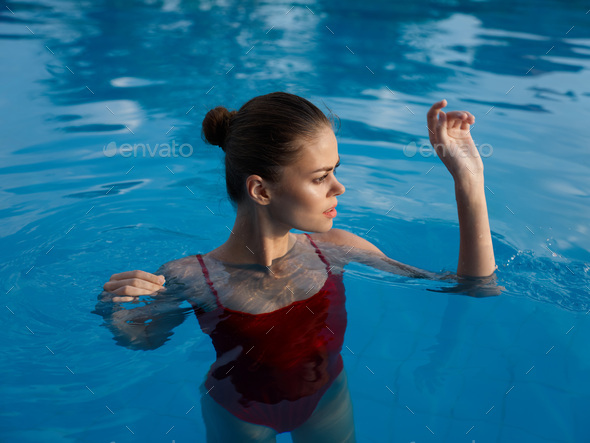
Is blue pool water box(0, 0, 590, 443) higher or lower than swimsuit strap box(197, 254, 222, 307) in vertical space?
lower

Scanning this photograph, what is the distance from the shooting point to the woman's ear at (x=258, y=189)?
6.93 feet

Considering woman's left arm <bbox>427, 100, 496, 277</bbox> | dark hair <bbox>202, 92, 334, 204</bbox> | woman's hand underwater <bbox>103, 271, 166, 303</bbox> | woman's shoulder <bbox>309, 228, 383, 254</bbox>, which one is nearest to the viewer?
woman's hand underwater <bbox>103, 271, 166, 303</bbox>

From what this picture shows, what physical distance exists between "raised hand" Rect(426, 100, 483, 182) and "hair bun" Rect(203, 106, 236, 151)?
79cm

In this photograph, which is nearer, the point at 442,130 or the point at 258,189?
the point at 258,189

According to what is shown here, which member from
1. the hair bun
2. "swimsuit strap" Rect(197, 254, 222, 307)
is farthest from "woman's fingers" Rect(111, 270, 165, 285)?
the hair bun

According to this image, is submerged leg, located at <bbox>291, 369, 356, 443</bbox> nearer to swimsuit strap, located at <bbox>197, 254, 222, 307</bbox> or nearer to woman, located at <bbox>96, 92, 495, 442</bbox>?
woman, located at <bbox>96, 92, 495, 442</bbox>

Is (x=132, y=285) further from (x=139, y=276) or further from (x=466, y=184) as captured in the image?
(x=466, y=184)

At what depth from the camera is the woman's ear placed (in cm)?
211

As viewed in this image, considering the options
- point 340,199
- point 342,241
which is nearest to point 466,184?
point 342,241

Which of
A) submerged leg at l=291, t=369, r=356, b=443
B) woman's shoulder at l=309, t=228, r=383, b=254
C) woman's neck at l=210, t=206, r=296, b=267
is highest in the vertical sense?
woman's neck at l=210, t=206, r=296, b=267

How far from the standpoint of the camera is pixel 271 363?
213 centimetres

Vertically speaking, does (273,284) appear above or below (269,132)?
below

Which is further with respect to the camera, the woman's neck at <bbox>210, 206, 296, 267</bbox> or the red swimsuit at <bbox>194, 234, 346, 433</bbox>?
the woman's neck at <bbox>210, 206, 296, 267</bbox>

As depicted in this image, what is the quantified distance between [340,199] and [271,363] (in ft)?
7.48
